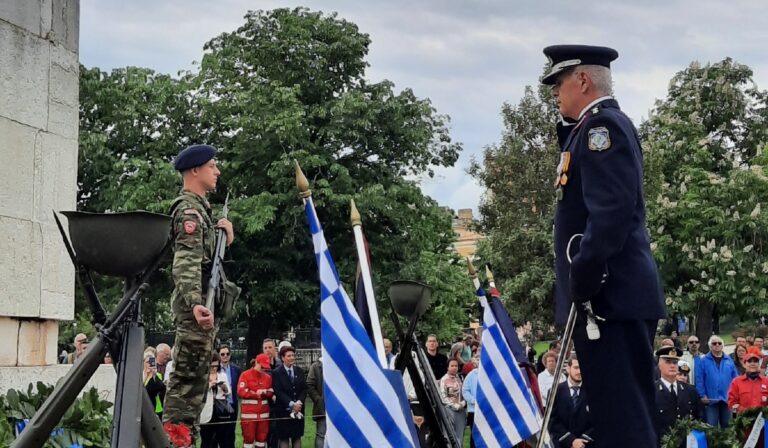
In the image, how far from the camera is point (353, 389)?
5.71 metres

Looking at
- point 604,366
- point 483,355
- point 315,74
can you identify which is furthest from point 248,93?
point 604,366

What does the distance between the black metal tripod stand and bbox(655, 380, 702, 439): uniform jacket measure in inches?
257

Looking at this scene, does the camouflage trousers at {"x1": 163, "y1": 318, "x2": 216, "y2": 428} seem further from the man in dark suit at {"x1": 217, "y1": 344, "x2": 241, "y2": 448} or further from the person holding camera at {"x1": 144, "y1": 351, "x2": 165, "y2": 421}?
Answer: the man in dark suit at {"x1": 217, "y1": 344, "x2": 241, "y2": 448}

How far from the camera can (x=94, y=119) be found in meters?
35.4

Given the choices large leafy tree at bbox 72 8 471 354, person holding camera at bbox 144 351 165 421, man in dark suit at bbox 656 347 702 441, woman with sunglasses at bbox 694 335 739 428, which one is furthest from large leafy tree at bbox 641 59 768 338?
person holding camera at bbox 144 351 165 421

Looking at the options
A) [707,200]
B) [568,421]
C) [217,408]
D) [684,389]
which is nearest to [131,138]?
[707,200]

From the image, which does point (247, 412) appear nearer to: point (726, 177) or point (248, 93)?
point (248, 93)

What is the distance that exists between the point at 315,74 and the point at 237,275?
7.03 m

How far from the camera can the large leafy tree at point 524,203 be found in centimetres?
3847

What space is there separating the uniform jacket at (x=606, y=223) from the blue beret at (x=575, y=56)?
0.68 feet

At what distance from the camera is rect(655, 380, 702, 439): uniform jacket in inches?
430

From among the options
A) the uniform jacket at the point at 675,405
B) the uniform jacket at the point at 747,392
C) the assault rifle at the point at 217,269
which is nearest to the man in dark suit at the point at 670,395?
the uniform jacket at the point at 675,405

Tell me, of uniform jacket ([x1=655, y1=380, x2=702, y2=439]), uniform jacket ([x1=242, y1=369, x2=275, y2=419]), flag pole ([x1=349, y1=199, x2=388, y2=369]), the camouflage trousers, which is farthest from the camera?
uniform jacket ([x1=242, y1=369, x2=275, y2=419])

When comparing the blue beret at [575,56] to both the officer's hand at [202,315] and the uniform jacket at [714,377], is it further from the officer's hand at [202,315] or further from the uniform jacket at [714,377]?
the uniform jacket at [714,377]
